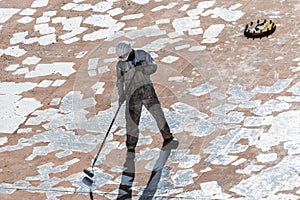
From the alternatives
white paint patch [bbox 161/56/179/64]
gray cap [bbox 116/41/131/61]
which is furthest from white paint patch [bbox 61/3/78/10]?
gray cap [bbox 116/41/131/61]

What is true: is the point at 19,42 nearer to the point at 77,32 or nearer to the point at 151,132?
the point at 77,32

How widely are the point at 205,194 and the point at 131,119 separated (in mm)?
1543

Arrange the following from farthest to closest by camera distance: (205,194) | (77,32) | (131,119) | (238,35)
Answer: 1. (77,32)
2. (238,35)
3. (131,119)
4. (205,194)

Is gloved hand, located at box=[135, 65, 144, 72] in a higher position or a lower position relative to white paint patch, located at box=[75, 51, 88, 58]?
higher

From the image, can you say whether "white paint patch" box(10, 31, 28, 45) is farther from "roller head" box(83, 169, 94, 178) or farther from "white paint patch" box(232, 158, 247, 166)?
"white paint patch" box(232, 158, 247, 166)

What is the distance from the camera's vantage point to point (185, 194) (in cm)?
1031

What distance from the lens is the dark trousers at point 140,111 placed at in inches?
426

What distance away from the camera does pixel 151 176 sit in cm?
1073

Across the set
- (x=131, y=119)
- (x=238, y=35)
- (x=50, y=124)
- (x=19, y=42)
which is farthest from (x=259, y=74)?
(x=19, y=42)

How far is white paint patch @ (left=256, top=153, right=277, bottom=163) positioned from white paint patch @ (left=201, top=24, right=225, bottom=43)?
3.29m

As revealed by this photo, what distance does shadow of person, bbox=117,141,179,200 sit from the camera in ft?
34.2

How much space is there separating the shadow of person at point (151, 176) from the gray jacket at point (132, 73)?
3.18 ft

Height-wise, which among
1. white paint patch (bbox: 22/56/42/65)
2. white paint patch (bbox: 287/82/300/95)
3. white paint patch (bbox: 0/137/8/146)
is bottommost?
white paint patch (bbox: 0/137/8/146)

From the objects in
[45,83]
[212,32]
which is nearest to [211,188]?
[45,83]
